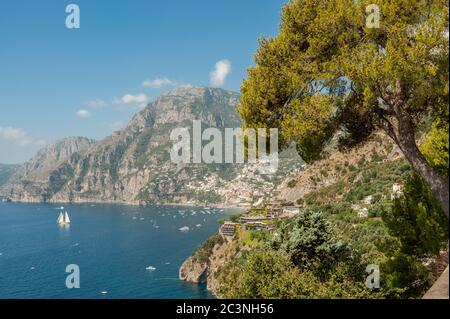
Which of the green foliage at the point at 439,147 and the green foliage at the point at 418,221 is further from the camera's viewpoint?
the green foliage at the point at 418,221

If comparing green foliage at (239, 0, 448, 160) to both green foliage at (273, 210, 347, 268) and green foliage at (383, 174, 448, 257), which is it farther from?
green foliage at (273, 210, 347, 268)

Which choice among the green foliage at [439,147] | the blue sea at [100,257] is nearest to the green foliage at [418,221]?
the green foliage at [439,147]

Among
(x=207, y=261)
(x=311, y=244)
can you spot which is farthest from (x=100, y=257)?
(x=311, y=244)

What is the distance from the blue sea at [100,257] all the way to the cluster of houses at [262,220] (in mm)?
11506

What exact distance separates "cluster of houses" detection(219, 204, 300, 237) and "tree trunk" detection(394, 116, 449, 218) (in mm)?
58363

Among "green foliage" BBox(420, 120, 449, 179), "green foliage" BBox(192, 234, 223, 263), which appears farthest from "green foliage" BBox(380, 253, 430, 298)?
"green foliage" BBox(192, 234, 223, 263)

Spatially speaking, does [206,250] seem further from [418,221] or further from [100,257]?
[418,221]

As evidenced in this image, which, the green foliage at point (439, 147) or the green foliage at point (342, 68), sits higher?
the green foliage at point (342, 68)

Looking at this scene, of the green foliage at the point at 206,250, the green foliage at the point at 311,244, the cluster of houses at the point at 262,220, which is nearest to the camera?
the green foliage at the point at 311,244

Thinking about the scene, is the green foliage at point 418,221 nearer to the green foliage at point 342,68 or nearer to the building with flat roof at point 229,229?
the green foliage at point 342,68

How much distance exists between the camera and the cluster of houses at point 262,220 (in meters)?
70.2

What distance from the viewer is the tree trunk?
7.74 metres

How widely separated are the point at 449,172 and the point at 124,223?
5854 inches

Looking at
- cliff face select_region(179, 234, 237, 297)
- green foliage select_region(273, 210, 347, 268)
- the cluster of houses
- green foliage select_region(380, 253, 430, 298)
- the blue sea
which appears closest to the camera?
green foliage select_region(380, 253, 430, 298)
